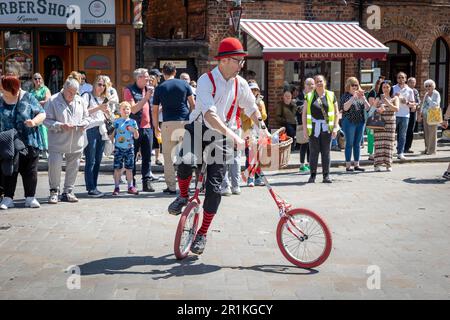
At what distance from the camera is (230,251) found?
23.6ft

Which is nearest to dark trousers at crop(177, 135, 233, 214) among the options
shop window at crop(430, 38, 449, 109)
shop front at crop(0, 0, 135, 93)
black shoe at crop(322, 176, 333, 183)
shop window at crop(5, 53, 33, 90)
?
black shoe at crop(322, 176, 333, 183)

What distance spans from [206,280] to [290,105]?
1095 cm

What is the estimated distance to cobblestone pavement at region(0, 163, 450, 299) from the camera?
19.1 ft

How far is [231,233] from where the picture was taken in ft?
26.6

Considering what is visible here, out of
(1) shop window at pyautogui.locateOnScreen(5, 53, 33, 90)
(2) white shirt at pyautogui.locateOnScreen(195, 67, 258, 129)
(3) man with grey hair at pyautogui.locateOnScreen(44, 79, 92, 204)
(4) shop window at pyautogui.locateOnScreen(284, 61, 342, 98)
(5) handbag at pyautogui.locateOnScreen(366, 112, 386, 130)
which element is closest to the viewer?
(2) white shirt at pyautogui.locateOnScreen(195, 67, 258, 129)

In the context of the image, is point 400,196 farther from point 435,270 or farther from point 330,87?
point 330,87

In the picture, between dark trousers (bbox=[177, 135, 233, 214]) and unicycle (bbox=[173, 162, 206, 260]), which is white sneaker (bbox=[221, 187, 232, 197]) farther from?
dark trousers (bbox=[177, 135, 233, 214])

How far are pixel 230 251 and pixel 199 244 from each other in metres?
0.51

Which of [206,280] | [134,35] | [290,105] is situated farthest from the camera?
[134,35]

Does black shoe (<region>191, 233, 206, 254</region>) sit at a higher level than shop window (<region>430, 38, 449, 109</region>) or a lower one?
lower

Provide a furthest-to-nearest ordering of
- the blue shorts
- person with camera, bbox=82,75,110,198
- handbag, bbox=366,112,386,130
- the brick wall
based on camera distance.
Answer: the brick wall, handbag, bbox=366,112,386,130, the blue shorts, person with camera, bbox=82,75,110,198

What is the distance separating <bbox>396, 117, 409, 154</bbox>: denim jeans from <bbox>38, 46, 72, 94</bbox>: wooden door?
29.1ft

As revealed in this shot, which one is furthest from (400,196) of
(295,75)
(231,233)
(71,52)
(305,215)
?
(71,52)

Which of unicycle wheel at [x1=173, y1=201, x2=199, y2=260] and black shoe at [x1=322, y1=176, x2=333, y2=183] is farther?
black shoe at [x1=322, y1=176, x2=333, y2=183]
